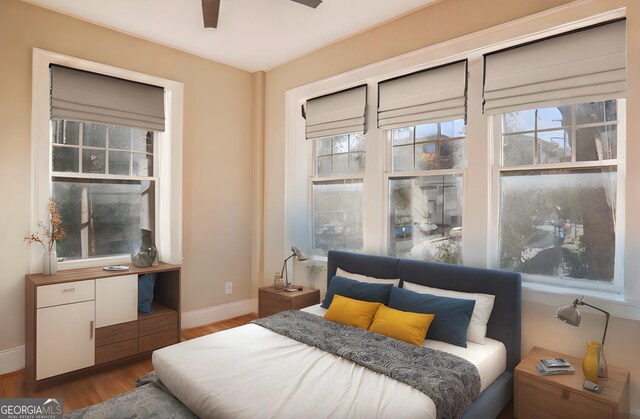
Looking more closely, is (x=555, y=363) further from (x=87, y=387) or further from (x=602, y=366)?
(x=87, y=387)

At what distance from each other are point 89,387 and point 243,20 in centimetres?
330

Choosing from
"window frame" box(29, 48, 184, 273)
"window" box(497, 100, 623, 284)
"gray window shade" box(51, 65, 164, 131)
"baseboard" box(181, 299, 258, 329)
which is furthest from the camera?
"baseboard" box(181, 299, 258, 329)

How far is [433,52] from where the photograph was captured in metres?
3.03

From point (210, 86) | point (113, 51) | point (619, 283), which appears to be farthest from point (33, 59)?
point (619, 283)

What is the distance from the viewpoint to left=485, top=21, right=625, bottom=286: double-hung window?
7.70 feet

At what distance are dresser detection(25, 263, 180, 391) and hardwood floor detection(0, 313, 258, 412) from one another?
0.20 ft

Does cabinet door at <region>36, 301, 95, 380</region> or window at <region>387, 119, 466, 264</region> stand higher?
window at <region>387, 119, 466, 264</region>

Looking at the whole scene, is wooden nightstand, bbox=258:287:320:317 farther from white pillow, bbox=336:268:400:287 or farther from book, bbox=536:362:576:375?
book, bbox=536:362:576:375

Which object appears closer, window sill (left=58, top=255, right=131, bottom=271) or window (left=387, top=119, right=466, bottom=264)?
window (left=387, top=119, right=466, bottom=264)

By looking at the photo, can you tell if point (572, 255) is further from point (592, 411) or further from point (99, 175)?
point (99, 175)

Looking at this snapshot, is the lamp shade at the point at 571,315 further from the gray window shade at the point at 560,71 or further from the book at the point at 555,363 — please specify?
the gray window shade at the point at 560,71

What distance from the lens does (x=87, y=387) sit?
285cm

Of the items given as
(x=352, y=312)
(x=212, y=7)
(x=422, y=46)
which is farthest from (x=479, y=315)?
(x=212, y=7)

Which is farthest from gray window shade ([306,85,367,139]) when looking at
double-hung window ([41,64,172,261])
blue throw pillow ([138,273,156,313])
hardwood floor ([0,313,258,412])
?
hardwood floor ([0,313,258,412])
